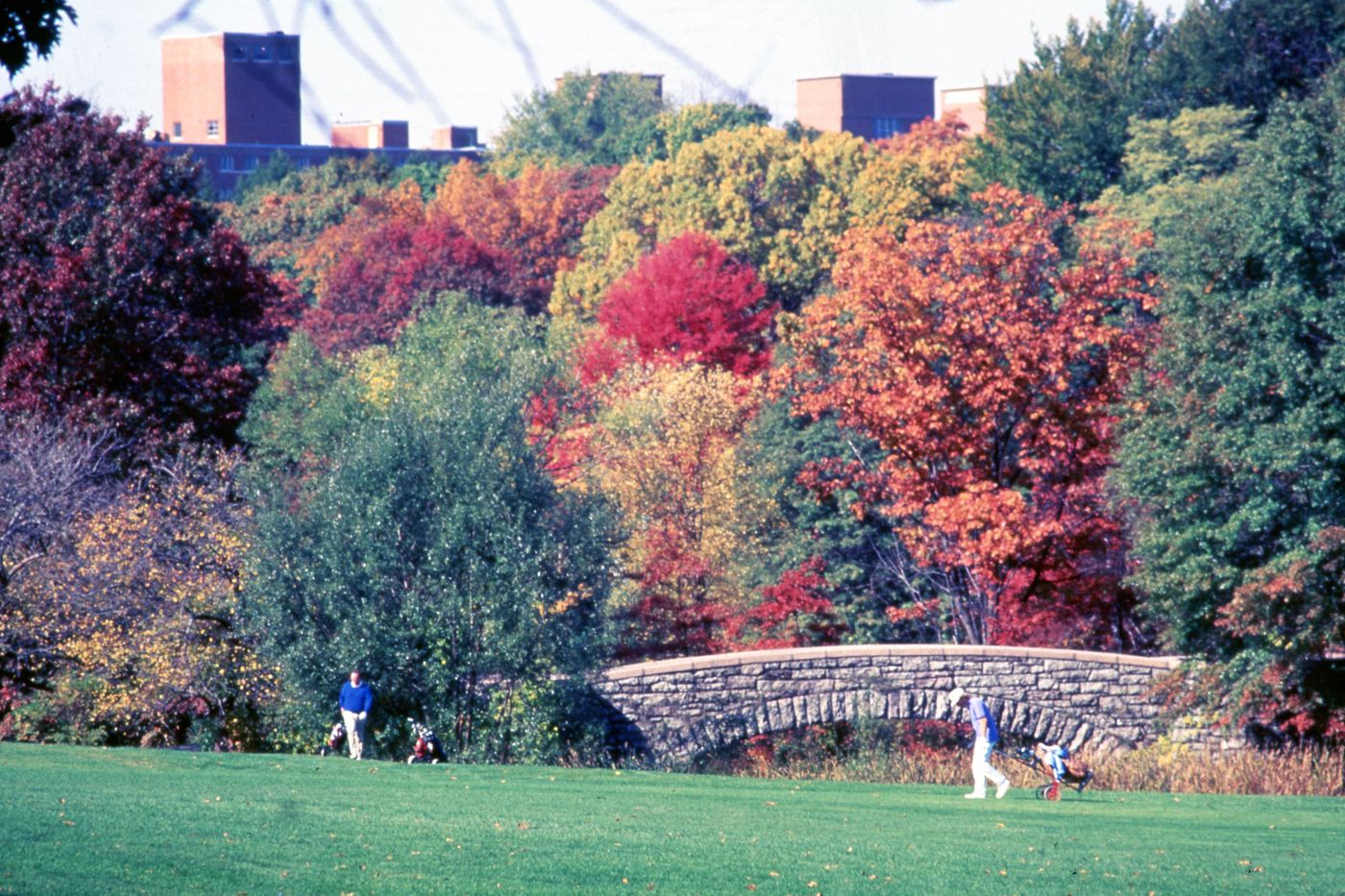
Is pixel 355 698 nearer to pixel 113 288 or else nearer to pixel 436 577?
pixel 436 577

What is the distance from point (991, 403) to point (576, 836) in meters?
19.4

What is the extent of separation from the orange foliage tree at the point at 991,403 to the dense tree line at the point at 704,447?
0.10 meters

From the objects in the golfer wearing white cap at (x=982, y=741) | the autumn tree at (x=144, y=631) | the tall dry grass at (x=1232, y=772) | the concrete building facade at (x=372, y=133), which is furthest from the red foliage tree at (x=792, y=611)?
the concrete building facade at (x=372, y=133)

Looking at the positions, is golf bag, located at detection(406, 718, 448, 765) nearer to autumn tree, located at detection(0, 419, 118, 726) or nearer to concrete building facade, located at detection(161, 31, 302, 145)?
autumn tree, located at detection(0, 419, 118, 726)

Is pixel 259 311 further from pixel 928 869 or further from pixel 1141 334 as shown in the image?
pixel 928 869

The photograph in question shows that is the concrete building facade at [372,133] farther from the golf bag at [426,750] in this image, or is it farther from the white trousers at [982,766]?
the golf bag at [426,750]

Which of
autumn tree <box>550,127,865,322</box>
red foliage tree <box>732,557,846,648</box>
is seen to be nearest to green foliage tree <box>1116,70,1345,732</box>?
red foliage tree <box>732,557,846,648</box>

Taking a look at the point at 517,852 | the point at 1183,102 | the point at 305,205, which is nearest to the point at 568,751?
the point at 517,852

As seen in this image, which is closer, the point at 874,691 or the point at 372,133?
the point at 372,133

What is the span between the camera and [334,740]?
22.2 meters

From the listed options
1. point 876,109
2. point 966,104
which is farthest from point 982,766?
point 966,104

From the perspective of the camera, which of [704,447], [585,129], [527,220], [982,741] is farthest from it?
[585,129]

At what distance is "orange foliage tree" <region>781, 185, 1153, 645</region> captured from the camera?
30109 millimetres

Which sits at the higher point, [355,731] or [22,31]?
[22,31]
